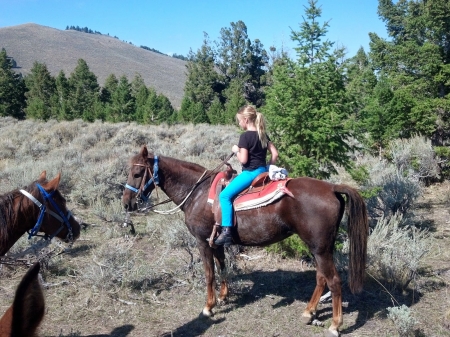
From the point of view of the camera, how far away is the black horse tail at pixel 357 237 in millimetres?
4411

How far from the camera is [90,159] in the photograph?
539 inches

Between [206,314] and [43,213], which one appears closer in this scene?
[43,213]

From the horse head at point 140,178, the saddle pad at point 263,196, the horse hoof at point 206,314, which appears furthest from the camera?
the horse head at point 140,178

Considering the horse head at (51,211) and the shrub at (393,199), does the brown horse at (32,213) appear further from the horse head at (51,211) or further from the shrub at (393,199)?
the shrub at (393,199)

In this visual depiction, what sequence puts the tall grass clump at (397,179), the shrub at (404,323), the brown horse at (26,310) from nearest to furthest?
the brown horse at (26,310), the shrub at (404,323), the tall grass clump at (397,179)

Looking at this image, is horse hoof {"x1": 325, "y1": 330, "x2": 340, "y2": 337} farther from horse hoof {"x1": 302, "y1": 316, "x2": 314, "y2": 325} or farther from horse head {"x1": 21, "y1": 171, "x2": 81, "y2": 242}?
horse head {"x1": 21, "y1": 171, "x2": 81, "y2": 242}

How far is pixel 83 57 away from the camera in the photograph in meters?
98.1

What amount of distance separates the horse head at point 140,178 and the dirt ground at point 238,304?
4.36 ft

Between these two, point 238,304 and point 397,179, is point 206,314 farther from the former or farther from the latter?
point 397,179

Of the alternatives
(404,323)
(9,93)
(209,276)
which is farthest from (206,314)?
(9,93)

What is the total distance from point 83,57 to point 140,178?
339 ft

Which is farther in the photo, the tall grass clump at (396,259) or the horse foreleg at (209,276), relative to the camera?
the tall grass clump at (396,259)

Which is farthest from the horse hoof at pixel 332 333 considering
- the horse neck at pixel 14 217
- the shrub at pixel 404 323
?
the horse neck at pixel 14 217

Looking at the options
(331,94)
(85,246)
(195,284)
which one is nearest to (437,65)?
(331,94)
